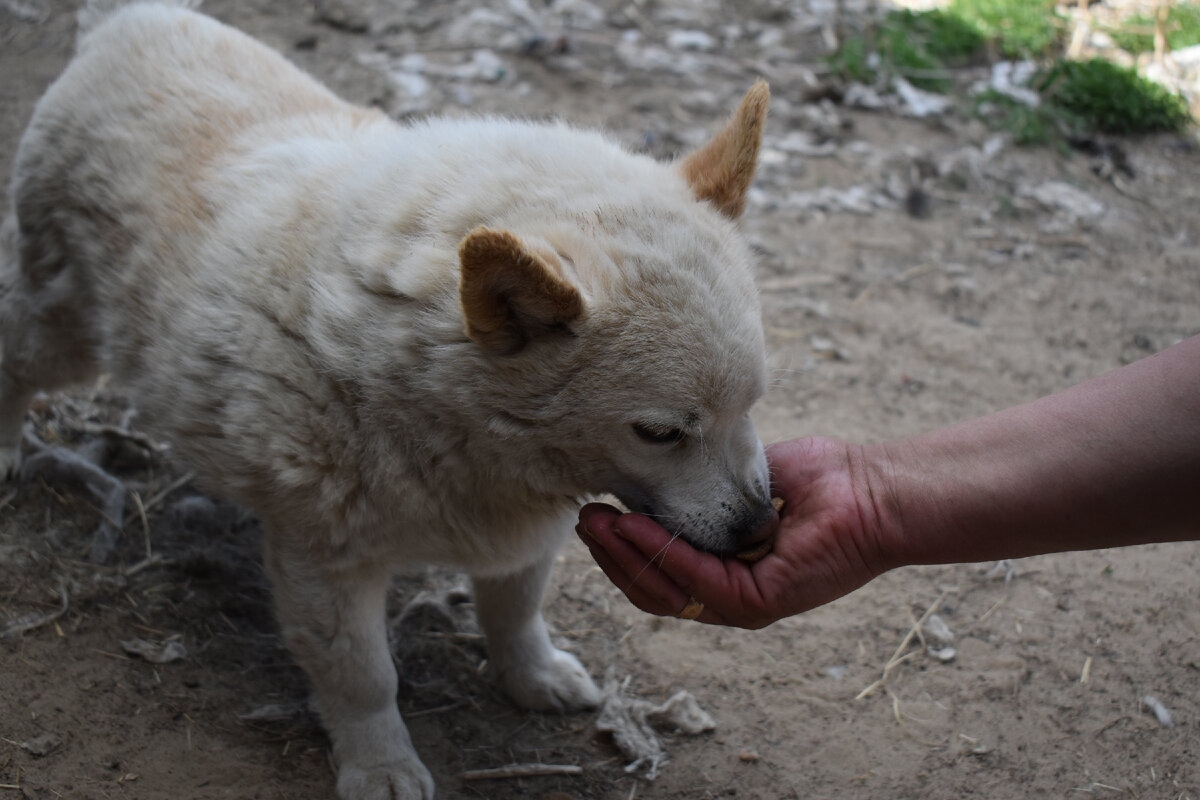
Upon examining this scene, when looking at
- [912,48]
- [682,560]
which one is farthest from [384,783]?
[912,48]

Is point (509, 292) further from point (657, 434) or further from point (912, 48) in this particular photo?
point (912, 48)

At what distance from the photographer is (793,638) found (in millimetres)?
3568

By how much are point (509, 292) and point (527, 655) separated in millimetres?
1553

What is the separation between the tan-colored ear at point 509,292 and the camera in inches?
77.3

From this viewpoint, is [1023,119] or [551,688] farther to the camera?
[1023,119]

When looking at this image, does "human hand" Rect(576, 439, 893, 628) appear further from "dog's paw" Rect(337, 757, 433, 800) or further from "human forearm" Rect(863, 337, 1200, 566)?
"dog's paw" Rect(337, 757, 433, 800)

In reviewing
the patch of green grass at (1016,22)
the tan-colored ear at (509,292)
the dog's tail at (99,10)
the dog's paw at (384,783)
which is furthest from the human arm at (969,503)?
the patch of green grass at (1016,22)

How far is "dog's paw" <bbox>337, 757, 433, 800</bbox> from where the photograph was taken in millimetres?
2814

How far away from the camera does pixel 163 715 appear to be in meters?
2.96

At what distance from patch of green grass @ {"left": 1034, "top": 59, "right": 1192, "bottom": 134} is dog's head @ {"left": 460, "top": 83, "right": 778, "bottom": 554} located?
5.71 metres

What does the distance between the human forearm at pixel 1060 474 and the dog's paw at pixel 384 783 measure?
1510 mm

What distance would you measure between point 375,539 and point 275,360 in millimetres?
532

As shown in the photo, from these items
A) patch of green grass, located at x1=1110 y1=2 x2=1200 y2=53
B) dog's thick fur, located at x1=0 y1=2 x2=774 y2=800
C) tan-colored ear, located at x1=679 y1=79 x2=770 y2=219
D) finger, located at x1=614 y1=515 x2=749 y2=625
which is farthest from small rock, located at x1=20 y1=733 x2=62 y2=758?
patch of green grass, located at x1=1110 y1=2 x2=1200 y2=53

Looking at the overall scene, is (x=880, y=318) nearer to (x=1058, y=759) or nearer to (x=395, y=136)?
(x=1058, y=759)
